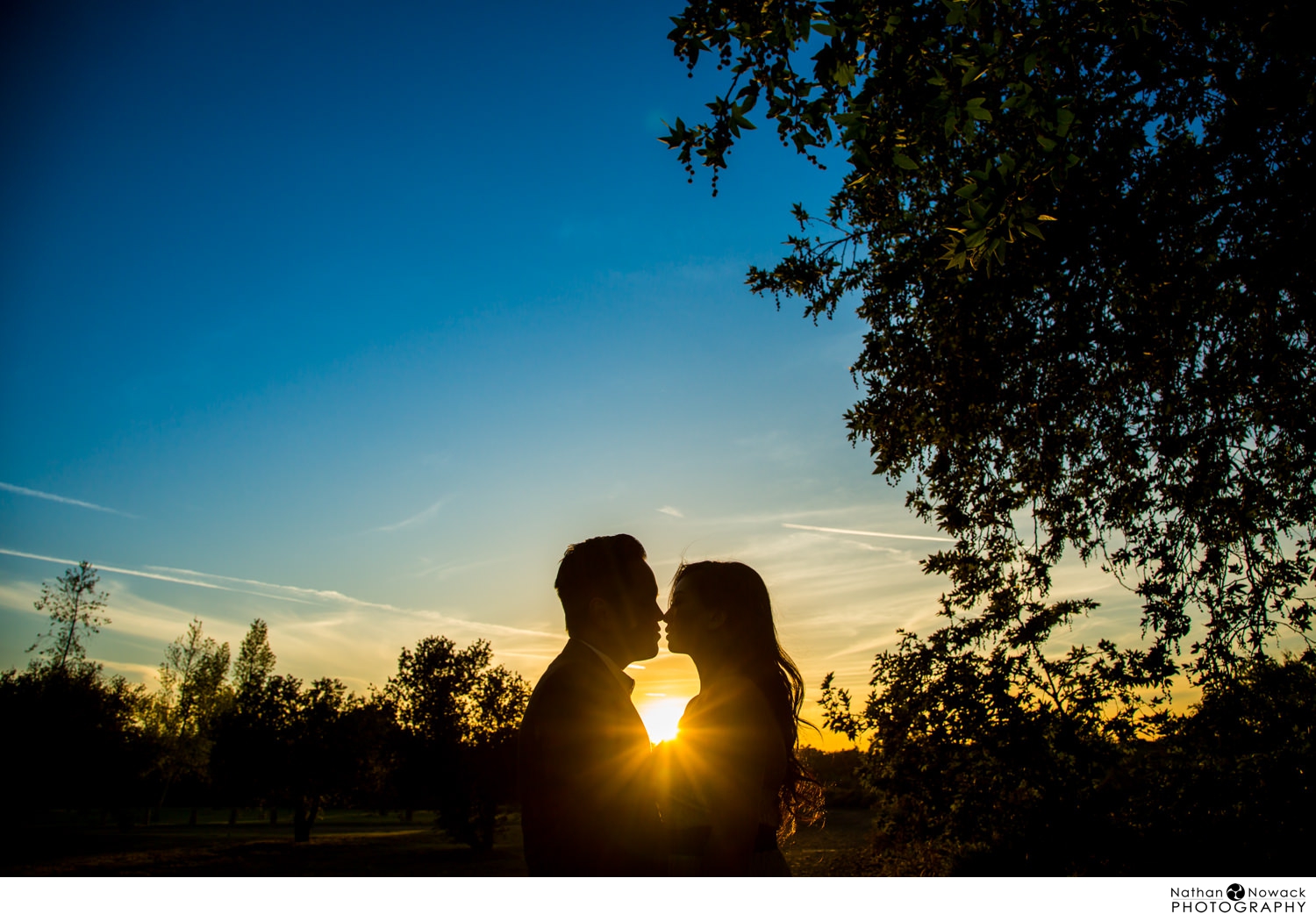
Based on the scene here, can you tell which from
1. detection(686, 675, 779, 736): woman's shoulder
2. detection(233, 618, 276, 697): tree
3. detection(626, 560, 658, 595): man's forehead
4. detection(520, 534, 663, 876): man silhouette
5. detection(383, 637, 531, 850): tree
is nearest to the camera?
detection(520, 534, 663, 876): man silhouette

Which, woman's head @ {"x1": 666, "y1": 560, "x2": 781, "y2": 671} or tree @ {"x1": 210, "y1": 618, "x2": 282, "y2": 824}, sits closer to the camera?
woman's head @ {"x1": 666, "y1": 560, "x2": 781, "y2": 671}

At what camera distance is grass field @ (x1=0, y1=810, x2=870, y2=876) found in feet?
85.3

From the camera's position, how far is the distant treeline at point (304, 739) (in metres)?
35.4

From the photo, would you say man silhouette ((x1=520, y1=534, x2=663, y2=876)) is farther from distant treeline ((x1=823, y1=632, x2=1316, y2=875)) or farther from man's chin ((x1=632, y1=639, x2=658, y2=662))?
distant treeline ((x1=823, y1=632, x2=1316, y2=875))

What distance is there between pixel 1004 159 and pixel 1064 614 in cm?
778

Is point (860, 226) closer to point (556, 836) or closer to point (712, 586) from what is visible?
point (712, 586)

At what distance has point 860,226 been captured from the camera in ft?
28.6

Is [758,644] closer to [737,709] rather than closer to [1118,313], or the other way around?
[737,709]

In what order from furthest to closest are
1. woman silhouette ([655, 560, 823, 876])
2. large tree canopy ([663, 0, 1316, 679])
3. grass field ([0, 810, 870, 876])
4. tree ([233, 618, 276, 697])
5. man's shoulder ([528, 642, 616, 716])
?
tree ([233, 618, 276, 697]), grass field ([0, 810, 870, 876]), large tree canopy ([663, 0, 1316, 679]), woman silhouette ([655, 560, 823, 876]), man's shoulder ([528, 642, 616, 716])

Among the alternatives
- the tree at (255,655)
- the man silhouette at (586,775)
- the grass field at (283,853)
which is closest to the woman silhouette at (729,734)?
the man silhouette at (586,775)

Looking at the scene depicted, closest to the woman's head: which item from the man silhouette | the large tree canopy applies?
the man silhouette

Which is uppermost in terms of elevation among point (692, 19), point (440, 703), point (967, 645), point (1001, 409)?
point (692, 19)
